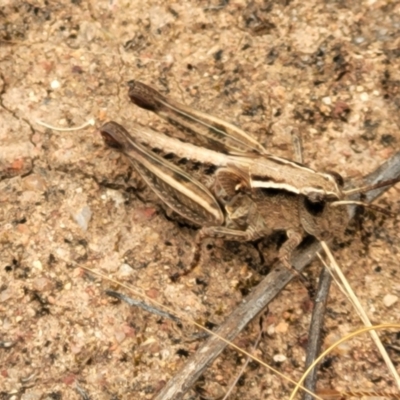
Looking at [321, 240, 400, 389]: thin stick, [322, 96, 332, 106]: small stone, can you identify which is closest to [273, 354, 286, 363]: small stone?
[321, 240, 400, 389]: thin stick

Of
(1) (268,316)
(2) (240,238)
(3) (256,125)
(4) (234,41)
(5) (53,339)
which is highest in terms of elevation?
(4) (234,41)

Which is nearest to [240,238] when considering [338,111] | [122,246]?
[122,246]

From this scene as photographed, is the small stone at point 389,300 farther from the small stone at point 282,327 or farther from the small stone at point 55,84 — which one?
the small stone at point 55,84

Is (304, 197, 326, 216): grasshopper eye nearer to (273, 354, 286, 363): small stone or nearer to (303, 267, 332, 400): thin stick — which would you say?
(303, 267, 332, 400): thin stick

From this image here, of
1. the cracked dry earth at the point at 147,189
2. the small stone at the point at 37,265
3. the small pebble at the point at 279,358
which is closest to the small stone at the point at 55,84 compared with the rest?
the cracked dry earth at the point at 147,189

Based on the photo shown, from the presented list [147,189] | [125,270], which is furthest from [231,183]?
[125,270]

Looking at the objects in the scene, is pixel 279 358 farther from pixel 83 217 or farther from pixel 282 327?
pixel 83 217

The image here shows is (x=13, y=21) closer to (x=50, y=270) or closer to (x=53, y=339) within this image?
(x=50, y=270)
